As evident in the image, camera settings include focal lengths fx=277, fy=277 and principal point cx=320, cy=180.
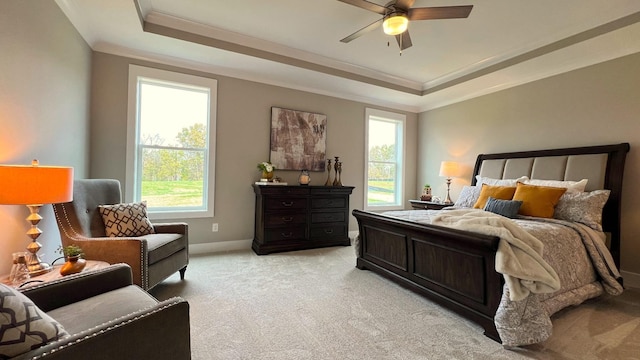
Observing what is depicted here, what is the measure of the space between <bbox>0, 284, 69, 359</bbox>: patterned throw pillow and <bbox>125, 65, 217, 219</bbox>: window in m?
2.89

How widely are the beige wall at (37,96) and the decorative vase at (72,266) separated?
485 mm

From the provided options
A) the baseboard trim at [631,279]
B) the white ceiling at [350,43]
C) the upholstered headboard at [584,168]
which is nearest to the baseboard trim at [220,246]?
the white ceiling at [350,43]

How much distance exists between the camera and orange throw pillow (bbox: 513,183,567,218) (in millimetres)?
2816

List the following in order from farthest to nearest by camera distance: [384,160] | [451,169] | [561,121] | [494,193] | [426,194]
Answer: [384,160] < [426,194] < [451,169] < [561,121] < [494,193]

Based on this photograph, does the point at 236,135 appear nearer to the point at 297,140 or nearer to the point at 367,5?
the point at 297,140

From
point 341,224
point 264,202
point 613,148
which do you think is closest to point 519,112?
point 613,148

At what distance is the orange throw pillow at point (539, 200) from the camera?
2816 mm

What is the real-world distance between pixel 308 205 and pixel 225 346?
2.43 m

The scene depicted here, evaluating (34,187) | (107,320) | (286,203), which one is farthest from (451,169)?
(34,187)

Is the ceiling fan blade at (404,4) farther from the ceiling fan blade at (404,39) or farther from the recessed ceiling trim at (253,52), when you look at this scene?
the recessed ceiling trim at (253,52)

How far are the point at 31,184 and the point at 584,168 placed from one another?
4807 millimetres

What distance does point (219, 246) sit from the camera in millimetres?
3844

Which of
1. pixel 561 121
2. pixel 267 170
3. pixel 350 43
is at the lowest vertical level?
pixel 267 170

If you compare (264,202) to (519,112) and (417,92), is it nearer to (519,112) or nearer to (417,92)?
(417,92)
